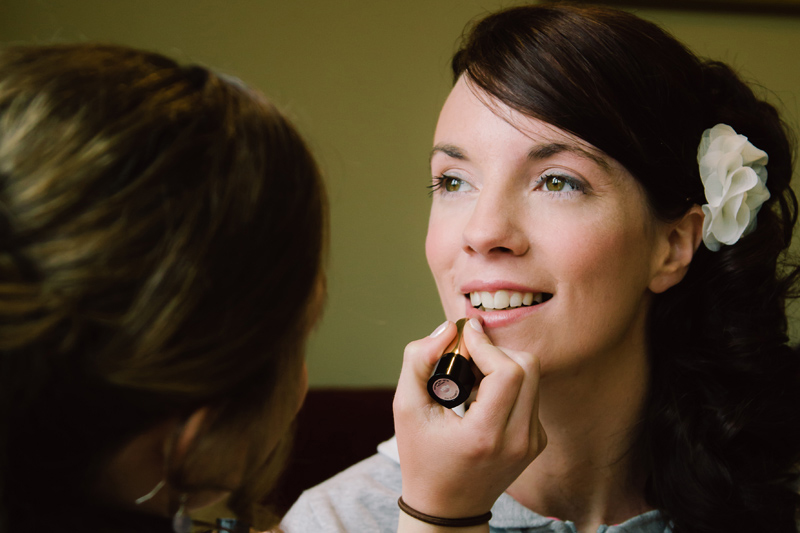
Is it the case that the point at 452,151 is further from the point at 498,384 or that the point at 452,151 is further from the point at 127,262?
the point at 127,262

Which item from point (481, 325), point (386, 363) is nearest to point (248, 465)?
point (481, 325)

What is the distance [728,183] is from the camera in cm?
102

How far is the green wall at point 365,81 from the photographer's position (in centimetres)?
179

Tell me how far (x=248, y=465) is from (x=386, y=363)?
1287 mm

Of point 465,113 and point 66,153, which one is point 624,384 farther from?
point 66,153

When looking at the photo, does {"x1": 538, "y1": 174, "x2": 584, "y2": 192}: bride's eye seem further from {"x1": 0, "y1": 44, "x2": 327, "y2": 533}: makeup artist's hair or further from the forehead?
{"x1": 0, "y1": 44, "x2": 327, "y2": 533}: makeup artist's hair

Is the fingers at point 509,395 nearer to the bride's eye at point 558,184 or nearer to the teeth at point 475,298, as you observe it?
the teeth at point 475,298

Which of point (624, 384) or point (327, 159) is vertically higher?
point (327, 159)

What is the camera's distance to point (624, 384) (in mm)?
1116

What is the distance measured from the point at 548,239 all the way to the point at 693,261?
1.13 feet

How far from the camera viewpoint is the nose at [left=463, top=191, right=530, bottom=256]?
3.10 ft

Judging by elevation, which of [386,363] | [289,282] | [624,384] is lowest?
[386,363]

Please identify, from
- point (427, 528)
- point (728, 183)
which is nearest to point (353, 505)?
point (427, 528)

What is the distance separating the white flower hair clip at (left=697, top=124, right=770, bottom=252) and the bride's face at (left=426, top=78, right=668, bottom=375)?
11 cm
